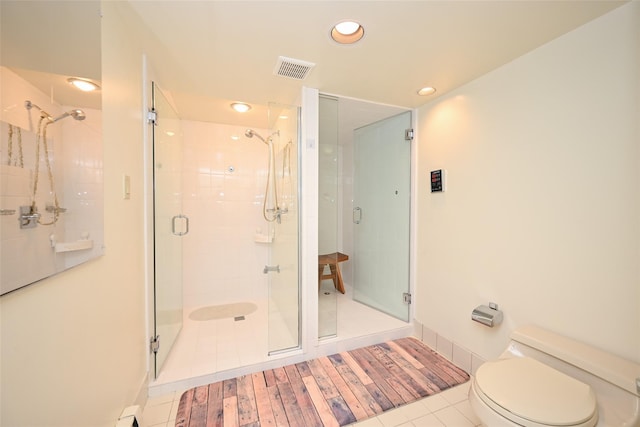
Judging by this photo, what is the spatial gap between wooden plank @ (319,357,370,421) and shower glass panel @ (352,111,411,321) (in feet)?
3.31

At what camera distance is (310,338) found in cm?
202

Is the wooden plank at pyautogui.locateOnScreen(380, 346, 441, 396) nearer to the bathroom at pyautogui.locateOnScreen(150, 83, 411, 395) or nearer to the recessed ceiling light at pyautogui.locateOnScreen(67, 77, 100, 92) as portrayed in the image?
the bathroom at pyautogui.locateOnScreen(150, 83, 411, 395)

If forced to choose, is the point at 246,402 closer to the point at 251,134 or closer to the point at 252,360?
the point at 252,360

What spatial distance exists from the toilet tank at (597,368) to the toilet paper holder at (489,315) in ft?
0.61

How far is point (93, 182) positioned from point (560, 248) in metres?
2.36

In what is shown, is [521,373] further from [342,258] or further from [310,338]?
[342,258]

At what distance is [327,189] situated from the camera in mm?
2252

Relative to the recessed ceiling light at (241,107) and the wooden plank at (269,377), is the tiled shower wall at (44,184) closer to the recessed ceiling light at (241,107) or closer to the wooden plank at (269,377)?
the wooden plank at (269,377)

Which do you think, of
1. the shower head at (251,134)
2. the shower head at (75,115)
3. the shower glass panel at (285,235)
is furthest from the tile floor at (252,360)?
the shower head at (251,134)

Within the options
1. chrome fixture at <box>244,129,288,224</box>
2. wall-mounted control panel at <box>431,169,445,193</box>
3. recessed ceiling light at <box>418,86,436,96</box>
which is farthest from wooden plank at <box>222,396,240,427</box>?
recessed ceiling light at <box>418,86,436,96</box>

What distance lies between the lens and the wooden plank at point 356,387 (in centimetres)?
153

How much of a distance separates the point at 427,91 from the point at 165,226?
2470 millimetres

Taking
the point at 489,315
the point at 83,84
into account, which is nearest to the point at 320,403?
the point at 489,315

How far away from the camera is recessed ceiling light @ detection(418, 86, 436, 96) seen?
1996mm
